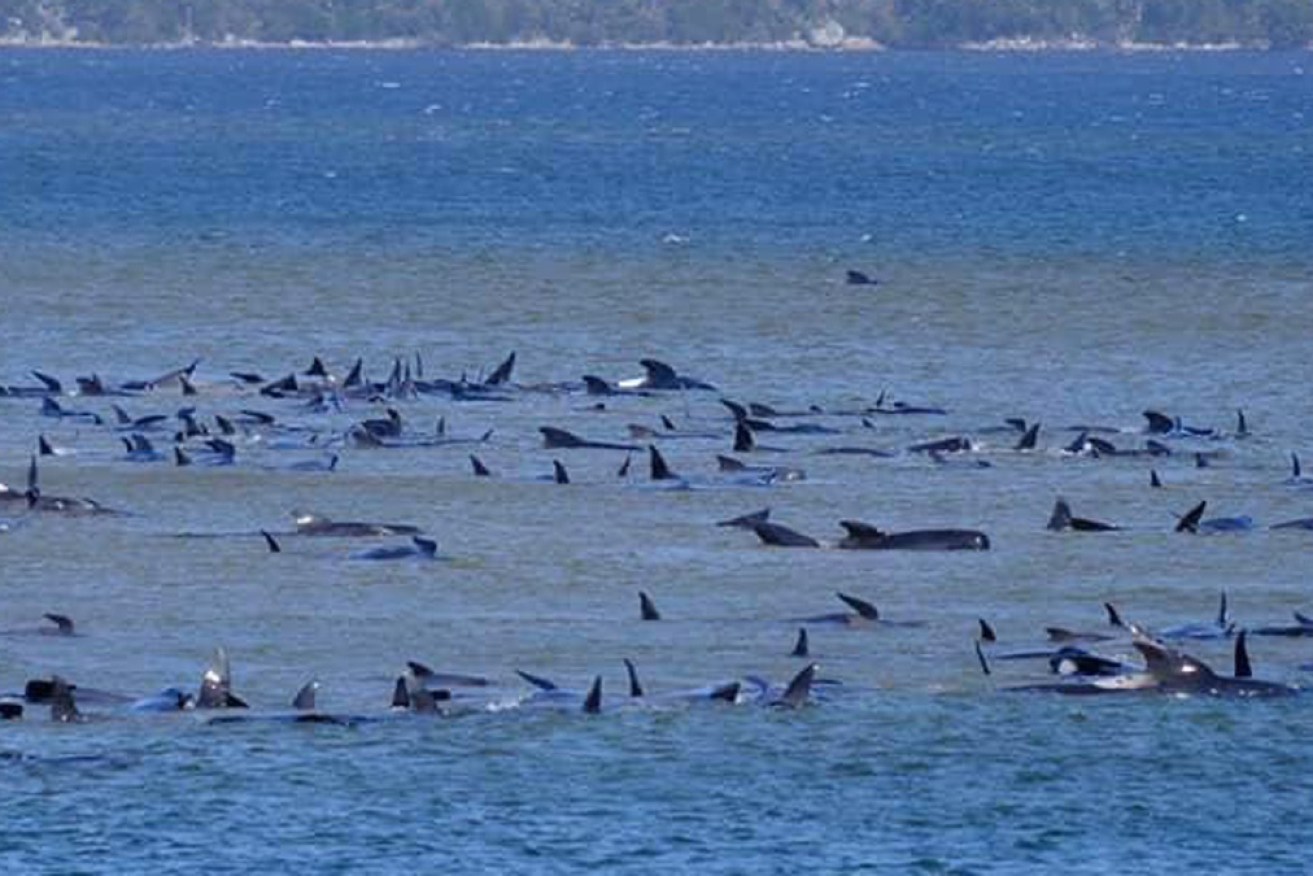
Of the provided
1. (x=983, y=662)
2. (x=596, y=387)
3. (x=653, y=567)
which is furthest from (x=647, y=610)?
(x=596, y=387)

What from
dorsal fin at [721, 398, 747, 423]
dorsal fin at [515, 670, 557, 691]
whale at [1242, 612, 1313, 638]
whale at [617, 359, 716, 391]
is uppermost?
dorsal fin at [515, 670, 557, 691]

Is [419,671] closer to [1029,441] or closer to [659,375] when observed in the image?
[1029,441]

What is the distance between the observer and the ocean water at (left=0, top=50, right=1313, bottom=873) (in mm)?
19062

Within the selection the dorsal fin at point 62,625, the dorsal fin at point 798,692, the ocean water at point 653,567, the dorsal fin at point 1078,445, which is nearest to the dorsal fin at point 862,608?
the ocean water at point 653,567

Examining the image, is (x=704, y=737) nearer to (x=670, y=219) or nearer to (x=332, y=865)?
(x=332, y=865)

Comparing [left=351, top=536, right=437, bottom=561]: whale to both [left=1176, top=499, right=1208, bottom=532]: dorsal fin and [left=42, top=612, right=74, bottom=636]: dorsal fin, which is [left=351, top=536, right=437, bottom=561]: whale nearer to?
[left=42, top=612, right=74, bottom=636]: dorsal fin

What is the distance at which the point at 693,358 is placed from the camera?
45344 mm

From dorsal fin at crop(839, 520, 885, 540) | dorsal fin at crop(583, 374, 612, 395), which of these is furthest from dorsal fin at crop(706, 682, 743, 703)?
dorsal fin at crop(583, 374, 612, 395)

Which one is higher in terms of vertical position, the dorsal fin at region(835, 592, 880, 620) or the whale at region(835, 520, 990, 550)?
the dorsal fin at region(835, 592, 880, 620)

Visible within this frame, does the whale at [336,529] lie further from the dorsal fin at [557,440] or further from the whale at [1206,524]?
the whale at [1206,524]

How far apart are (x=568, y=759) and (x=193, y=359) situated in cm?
2412

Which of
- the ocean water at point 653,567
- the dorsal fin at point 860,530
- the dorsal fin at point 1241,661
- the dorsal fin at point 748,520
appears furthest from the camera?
the dorsal fin at point 748,520

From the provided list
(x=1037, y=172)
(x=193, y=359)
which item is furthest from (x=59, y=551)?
(x=1037, y=172)

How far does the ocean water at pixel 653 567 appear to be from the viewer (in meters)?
19.1
